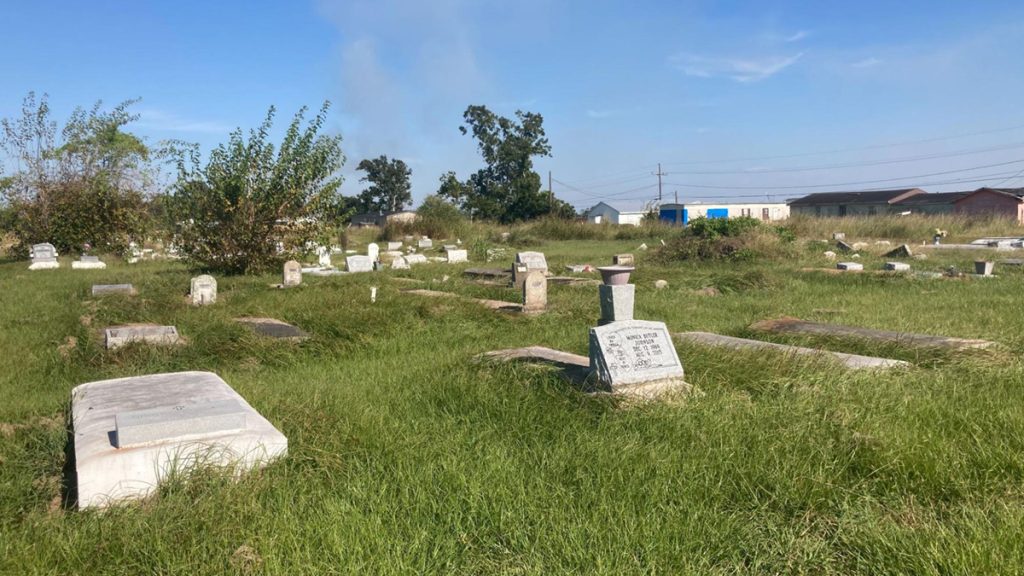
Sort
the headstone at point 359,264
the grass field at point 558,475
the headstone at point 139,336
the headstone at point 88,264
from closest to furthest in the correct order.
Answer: the grass field at point 558,475, the headstone at point 139,336, the headstone at point 359,264, the headstone at point 88,264

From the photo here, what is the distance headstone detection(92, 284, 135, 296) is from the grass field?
4.45 m

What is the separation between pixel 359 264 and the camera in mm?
16969

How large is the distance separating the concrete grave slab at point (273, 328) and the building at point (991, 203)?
151 ft

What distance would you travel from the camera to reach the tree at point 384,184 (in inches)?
2783

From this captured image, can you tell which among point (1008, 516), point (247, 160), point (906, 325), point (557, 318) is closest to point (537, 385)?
point (1008, 516)

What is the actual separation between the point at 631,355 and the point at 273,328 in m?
4.54

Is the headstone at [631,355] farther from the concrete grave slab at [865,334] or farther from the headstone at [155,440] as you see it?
the concrete grave slab at [865,334]

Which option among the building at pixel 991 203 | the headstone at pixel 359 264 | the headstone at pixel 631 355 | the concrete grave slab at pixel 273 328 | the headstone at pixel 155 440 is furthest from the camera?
the building at pixel 991 203

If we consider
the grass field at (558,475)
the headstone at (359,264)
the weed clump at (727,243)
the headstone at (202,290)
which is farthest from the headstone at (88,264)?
the weed clump at (727,243)

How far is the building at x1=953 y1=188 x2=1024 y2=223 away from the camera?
4641cm

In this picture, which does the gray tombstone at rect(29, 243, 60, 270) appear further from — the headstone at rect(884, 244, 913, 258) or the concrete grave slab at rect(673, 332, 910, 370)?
the headstone at rect(884, 244, 913, 258)

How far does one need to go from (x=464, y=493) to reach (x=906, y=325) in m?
5.98

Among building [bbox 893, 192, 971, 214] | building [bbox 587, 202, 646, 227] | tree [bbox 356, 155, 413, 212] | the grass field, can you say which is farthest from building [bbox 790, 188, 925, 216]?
the grass field

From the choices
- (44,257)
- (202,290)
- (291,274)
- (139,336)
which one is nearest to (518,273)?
(291,274)
